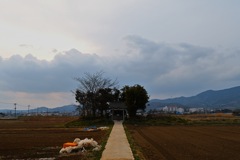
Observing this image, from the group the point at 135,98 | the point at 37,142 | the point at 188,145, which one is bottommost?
the point at 188,145

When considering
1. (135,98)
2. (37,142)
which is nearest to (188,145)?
(37,142)

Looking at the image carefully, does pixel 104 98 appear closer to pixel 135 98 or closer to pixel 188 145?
pixel 135 98

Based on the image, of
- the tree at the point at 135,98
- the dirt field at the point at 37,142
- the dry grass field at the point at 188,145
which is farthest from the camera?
the tree at the point at 135,98

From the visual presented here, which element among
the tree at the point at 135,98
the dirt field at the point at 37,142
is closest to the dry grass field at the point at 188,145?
the dirt field at the point at 37,142

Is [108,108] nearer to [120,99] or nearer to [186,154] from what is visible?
[120,99]

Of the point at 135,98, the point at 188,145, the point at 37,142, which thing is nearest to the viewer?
the point at 188,145

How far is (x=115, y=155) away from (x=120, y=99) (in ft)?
149

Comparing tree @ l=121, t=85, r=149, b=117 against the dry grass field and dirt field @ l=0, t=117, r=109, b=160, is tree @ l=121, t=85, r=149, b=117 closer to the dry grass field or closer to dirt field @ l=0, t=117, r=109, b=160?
dirt field @ l=0, t=117, r=109, b=160

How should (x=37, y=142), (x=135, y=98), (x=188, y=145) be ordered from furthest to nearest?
(x=135, y=98), (x=37, y=142), (x=188, y=145)

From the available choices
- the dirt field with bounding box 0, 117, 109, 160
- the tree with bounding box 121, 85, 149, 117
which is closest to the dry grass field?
the dirt field with bounding box 0, 117, 109, 160

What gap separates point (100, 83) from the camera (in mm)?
59812

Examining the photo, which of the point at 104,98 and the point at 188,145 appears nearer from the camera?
the point at 188,145

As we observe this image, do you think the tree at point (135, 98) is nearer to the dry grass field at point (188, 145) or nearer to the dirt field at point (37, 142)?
the dirt field at point (37, 142)

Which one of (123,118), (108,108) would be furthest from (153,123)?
(108,108)
